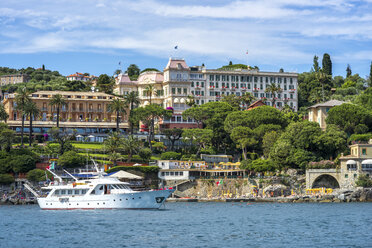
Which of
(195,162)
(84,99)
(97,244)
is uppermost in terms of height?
(84,99)

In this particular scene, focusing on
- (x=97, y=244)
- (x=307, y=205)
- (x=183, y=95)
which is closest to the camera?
(x=97, y=244)

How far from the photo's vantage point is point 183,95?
151625 mm

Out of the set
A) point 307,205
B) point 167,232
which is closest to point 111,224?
point 167,232

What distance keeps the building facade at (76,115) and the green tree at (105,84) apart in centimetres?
1970

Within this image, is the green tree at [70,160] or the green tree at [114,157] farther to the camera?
the green tree at [114,157]

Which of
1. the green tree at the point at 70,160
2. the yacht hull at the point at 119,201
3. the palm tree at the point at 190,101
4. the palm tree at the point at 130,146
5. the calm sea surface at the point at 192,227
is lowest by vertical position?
the calm sea surface at the point at 192,227

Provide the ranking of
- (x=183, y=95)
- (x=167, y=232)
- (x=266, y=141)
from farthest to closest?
(x=183, y=95)
(x=266, y=141)
(x=167, y=232)

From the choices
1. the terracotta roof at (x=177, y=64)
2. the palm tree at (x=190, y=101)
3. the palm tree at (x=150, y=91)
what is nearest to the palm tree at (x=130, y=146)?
the palm tree at (x=190, y=101)

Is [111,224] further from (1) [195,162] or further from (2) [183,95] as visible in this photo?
(2) [183,95]

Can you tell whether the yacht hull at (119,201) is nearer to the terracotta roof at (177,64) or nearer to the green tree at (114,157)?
the green tree at (114,157)

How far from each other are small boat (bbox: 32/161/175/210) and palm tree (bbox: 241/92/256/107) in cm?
7174

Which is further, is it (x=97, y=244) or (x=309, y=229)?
(x=309, y=229)

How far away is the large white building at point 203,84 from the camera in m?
153

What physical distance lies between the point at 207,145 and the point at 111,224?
65.0 m
